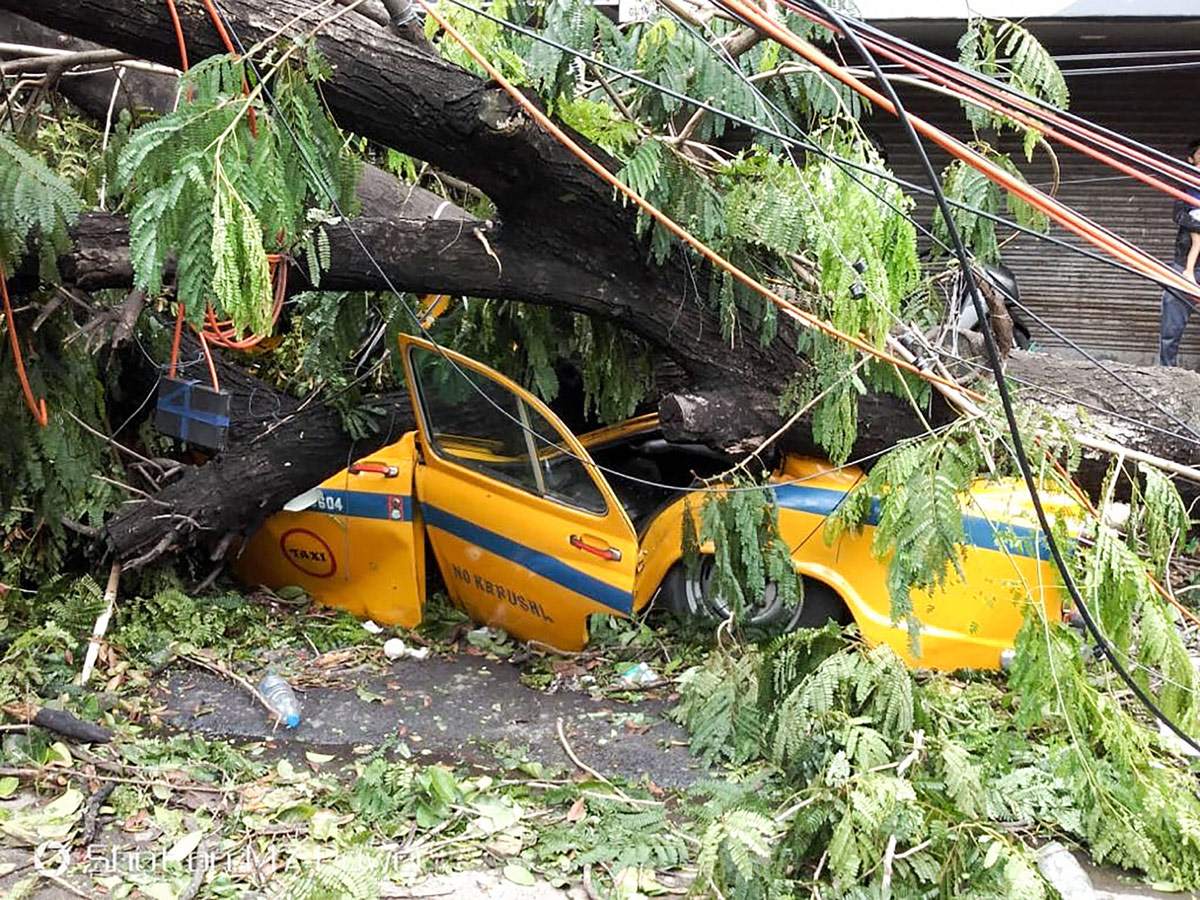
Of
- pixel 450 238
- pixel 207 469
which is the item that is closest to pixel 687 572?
pixel 450 238

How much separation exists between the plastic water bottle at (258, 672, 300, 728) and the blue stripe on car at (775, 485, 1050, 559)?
2367 mm

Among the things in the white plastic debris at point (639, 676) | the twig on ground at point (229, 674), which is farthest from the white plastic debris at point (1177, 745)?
the twig on ground at point (229, 674)

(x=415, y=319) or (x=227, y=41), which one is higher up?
(x=227, y=41)

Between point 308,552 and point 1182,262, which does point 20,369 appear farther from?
point 1182,262

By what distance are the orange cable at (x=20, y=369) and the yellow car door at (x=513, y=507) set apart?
5.36ft

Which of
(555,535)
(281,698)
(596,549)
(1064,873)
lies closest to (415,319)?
(555,535)

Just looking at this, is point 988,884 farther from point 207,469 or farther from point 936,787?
point 207,469

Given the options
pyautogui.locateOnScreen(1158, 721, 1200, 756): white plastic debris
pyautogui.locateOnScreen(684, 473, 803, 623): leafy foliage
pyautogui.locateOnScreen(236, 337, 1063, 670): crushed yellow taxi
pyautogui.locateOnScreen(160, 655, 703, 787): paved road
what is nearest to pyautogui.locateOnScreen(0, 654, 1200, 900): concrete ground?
pyautogui.locateOnScreen(160, 655, 703, 787): paved road

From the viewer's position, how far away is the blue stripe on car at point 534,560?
198 inches

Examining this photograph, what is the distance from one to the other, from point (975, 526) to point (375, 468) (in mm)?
3013

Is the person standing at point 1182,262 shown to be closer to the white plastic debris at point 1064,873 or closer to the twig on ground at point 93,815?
the white plastic debris at point 1064,873

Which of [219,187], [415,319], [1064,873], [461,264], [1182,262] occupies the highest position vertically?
[219,187]

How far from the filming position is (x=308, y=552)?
19.8 feet

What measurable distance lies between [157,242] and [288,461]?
9.89ft
